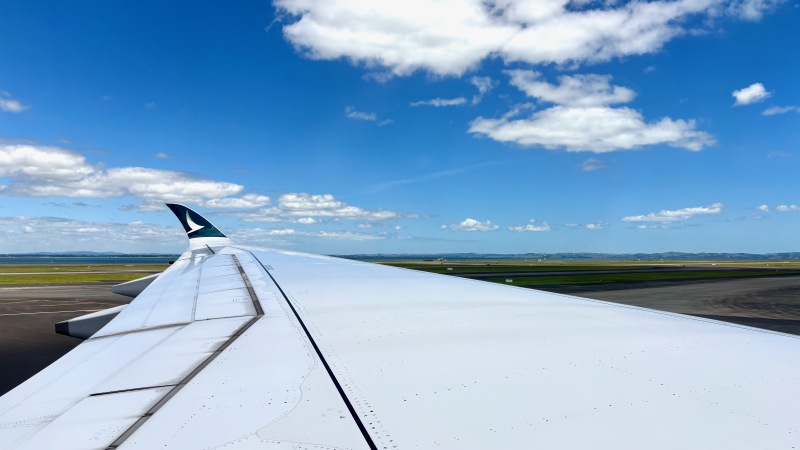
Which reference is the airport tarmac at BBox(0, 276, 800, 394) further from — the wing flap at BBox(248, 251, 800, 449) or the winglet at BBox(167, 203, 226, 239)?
the wing flap at BBox(248, 251, 800, 449)

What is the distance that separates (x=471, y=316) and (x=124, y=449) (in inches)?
115

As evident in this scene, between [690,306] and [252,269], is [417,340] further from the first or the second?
[690,306]

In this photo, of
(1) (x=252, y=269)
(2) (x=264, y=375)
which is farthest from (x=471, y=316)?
(1) (x=252, y=269)

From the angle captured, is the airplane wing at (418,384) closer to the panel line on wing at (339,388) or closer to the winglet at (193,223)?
the panel line on wing at (339,388)

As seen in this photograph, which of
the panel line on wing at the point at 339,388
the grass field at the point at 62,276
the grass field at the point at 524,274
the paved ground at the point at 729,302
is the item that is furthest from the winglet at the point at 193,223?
the grass field at the point at 62,276

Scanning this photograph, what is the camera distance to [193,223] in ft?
56.7

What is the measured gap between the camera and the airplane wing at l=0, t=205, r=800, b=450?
1.90m

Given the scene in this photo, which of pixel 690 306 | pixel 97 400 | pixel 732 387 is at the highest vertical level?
pixel 732 387

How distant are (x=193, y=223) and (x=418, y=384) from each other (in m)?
16.9

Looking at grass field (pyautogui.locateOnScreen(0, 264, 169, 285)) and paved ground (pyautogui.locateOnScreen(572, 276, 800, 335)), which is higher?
paved ground (pyautogui.locateOnScreen(572, 276, 800, 335))

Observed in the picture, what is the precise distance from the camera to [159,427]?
2.02 metres

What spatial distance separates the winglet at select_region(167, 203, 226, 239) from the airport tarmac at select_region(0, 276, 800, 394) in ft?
16.8

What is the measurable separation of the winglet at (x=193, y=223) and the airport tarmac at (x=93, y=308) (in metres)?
5.13

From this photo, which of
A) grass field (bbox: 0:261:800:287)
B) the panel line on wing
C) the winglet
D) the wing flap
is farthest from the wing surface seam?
grass field (bbox: 0:261:800:287)
